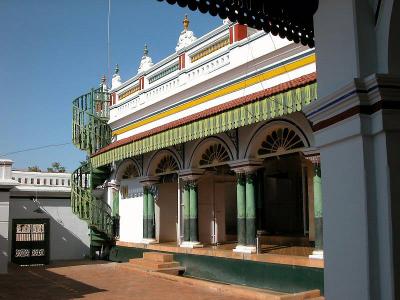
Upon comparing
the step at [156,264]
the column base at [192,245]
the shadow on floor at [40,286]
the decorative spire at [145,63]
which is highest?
the decorative spire at [145,63]

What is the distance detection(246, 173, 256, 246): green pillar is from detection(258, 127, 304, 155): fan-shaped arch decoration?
69 cm

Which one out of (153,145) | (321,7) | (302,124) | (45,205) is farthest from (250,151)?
(45,205)

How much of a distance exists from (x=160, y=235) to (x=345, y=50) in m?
12.5

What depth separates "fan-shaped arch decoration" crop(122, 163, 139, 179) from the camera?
16445mm

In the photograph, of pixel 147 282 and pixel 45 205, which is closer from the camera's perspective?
pixel 147 282

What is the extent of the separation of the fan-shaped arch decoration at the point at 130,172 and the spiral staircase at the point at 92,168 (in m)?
1.11

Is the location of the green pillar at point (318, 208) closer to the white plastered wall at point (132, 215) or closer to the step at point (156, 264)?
the step at point (156, 264)

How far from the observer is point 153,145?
13219 mm

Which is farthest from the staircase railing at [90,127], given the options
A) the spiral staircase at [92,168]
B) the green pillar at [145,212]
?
the green pillar at [145,212]

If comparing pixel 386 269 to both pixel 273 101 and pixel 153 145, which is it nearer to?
pixel 273 101

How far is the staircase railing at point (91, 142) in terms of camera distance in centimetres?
1709

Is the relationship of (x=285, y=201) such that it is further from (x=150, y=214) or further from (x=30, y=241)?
(x=30, y=241)

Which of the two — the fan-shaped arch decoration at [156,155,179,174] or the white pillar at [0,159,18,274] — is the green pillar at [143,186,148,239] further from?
the white pillar at [0,159,18,274]

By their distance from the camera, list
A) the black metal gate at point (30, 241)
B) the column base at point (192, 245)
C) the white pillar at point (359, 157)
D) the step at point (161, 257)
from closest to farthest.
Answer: the white pillar at point (359, 157) < the column base at point (192, 245) < the step at point (161, 257) < the black metal gate at point (30, 241)
